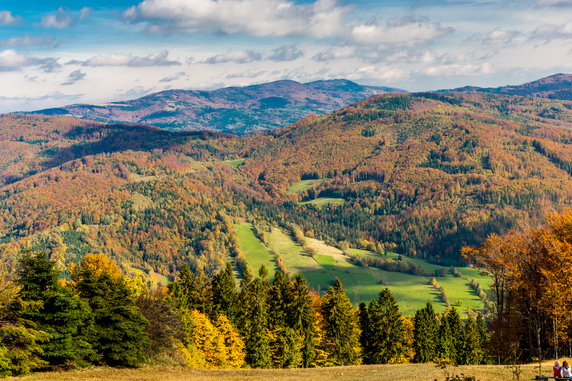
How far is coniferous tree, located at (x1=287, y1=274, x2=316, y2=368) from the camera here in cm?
7769

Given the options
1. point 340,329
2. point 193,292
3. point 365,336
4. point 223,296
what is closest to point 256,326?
point 223,296

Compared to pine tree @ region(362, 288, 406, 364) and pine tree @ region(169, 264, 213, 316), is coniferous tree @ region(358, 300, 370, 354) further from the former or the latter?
pine tree @ region(169, 264, 213, 316)

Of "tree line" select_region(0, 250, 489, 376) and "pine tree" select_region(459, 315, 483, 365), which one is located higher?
"tree line" select_region(0, 250, 489, 376)

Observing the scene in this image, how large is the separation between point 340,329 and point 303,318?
23.2ft

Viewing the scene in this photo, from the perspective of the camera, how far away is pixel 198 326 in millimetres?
73688

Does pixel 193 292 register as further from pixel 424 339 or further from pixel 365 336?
pixel 424 339

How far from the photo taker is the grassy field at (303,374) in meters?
43.3

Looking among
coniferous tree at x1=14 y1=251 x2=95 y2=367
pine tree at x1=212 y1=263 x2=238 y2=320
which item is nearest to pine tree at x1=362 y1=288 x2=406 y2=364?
pine tree at x1=212 y1=263 x2=238 y2=320

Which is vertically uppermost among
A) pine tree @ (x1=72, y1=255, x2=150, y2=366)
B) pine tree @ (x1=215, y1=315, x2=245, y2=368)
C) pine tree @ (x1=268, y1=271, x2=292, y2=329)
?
pine tree @ (x1=72, y1=255, x2=150, y2=366)

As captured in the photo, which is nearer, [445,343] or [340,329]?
[340,329]

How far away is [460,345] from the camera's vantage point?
321 ft

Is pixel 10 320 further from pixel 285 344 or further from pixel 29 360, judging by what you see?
pixel 285 344

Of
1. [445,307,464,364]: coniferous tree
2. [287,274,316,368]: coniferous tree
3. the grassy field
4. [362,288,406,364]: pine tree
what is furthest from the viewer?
[445,307,464,364]: coniferous tree

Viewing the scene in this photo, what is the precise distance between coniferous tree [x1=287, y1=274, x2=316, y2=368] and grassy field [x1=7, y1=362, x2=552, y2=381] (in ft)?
63.4
